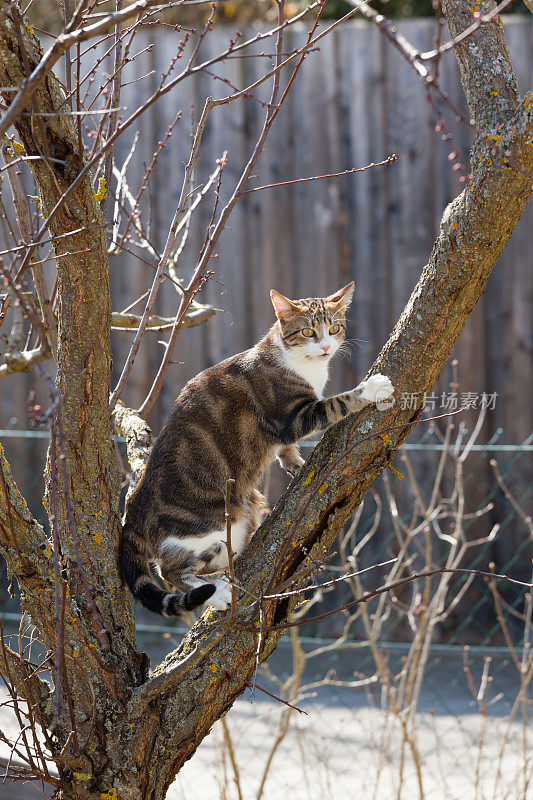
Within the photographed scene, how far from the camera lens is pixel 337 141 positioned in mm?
4184

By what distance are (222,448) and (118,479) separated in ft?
1.74

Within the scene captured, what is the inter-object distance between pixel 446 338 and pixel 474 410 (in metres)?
2.49

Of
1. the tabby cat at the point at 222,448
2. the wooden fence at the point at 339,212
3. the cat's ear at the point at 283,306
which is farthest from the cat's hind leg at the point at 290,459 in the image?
the wooden fence at the point at 339,212

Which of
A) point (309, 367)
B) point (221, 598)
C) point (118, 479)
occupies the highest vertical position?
point (309, 367)

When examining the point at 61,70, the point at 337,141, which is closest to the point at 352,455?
the point at 337,141

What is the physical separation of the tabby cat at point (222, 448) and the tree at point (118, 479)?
147 millimetres

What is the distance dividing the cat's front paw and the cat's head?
769 mm

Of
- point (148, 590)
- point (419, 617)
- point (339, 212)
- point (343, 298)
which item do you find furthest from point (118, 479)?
point (339, 212)

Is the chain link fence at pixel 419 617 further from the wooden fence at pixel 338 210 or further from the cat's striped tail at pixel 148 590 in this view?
the cat's striped tail at pixel 148 590

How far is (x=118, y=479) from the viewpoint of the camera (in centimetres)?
189

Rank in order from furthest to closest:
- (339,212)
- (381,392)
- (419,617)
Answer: (339,212)
(419,617)
(381,392)

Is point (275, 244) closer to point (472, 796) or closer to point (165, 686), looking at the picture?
point (472, 796)

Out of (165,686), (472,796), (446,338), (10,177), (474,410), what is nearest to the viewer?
(165,686)

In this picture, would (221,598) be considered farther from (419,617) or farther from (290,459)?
(419,617)
